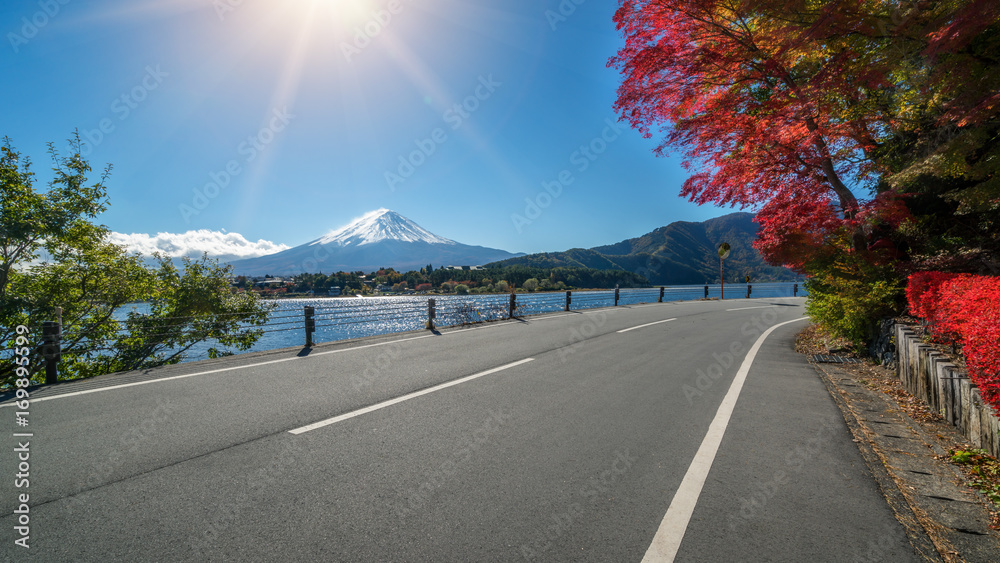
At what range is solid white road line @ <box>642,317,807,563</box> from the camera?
6.89 ft

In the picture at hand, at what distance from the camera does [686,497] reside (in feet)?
8.66

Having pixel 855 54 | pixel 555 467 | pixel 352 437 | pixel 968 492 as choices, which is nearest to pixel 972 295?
pixel 968 492

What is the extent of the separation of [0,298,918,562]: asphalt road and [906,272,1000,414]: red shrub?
116 centimetres

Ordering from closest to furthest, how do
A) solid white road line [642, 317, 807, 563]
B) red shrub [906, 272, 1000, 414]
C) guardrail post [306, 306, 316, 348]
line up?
solid white road line [642, 317, 807, 563], red shrub [906, 272, 1000, 414], guardrail post [306, 306, 316, 348]

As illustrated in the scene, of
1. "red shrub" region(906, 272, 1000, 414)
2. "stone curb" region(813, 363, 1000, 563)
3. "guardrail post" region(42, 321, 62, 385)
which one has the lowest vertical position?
"stone curb" region(813, 363, 1000, 563)

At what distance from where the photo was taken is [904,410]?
4.48 metres

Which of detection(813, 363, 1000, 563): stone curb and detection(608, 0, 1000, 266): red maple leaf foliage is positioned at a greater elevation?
detection(608, 0, 1000, 266): red maple leaf foliage

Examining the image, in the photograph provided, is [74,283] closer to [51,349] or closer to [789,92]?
[51,349]

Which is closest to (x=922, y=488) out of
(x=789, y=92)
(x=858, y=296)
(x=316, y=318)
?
(x=858, y=296)

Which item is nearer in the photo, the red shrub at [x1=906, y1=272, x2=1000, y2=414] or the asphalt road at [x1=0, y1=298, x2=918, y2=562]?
the asphalt road at [x1=0, y1=298, x2=918, y2=562]

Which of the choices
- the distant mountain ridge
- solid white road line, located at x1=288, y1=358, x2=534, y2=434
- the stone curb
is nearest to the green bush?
the stone curb

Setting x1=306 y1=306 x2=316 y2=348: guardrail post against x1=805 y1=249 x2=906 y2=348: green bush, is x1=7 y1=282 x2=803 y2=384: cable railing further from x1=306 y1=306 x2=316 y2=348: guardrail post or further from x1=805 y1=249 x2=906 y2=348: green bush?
x1=805 y1=249 x2=906 y2=348: green bush

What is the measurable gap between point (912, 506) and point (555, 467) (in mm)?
2382

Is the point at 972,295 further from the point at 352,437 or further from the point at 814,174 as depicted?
the point at 352,437
